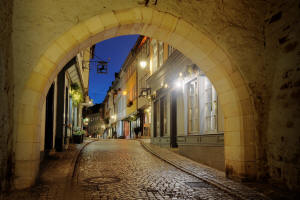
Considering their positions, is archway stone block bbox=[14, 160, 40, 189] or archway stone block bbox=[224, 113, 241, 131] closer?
archway stone block bbox=[14, 160, 40, 189]

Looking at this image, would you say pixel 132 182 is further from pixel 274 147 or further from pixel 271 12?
pixel 271 12

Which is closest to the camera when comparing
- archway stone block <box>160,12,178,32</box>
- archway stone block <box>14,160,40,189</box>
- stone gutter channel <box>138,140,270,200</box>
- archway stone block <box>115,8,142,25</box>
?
stone gutter channel <box>138,140,270,200</box>

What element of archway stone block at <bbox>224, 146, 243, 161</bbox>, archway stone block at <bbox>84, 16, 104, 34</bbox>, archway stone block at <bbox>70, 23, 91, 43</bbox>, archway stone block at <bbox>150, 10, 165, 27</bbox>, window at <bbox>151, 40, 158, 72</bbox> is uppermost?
window at <bbox>151, 40, 158, 72</bbox>

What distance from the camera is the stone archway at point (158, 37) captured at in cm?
501

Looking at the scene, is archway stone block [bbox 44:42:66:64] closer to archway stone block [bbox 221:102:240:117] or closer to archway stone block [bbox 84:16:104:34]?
archway stone block [bbox 84:16:104:34]

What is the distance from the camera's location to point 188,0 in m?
5.90

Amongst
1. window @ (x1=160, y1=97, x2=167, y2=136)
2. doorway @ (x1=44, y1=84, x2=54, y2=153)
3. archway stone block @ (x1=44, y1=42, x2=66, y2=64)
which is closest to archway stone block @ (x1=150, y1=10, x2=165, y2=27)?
archway stone block @ (x1=44, y1=42, x2=66, y2=64)

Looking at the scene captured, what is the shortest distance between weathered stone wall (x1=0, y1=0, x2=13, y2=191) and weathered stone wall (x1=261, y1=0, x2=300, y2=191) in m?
5.00

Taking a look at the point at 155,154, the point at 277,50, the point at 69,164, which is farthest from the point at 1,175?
the point at 155,154

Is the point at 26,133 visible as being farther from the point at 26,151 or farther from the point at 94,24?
the point at 94,24

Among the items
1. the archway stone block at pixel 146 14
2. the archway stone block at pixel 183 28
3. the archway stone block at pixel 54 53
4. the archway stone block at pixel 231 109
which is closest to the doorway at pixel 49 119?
the archway stone block at pixel 54 53

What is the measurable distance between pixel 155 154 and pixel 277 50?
6.41m

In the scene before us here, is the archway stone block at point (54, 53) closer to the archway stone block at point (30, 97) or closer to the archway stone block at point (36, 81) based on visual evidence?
the archway stone block at point (36, 81)

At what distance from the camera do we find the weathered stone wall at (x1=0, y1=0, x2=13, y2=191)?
4414 mm
